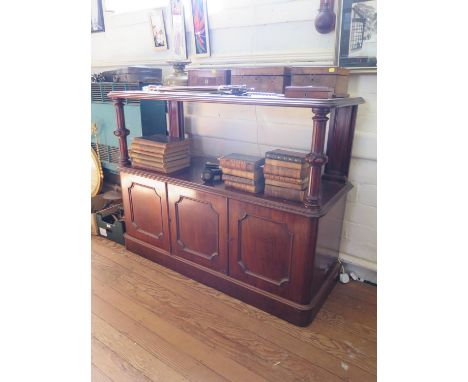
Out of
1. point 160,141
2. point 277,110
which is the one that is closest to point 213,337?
point 160,141

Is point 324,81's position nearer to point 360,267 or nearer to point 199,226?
point 199,226

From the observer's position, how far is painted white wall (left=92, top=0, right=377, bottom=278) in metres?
1.91

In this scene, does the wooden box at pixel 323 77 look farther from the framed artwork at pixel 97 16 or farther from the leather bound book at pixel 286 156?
the framed artwork at pixel 97 16

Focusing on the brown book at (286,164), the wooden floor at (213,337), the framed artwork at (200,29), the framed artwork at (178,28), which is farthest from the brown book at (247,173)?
the framed artwork at (178,28)

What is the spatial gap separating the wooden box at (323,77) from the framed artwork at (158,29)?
4.22ft

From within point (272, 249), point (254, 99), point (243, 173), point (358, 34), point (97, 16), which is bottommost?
point (272, 249)

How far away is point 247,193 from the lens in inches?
69.9

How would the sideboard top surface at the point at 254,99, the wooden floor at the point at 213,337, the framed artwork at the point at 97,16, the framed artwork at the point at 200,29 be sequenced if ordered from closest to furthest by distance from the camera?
the sideboard top surface at the point at 254,99 < the wooden floor at the point at 213,337 < the framed artwork at the point at 200,29 < the framed artwork at the point at 97,16

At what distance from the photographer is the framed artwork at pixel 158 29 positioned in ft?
8.30

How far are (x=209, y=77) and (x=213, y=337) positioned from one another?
1530 mm
